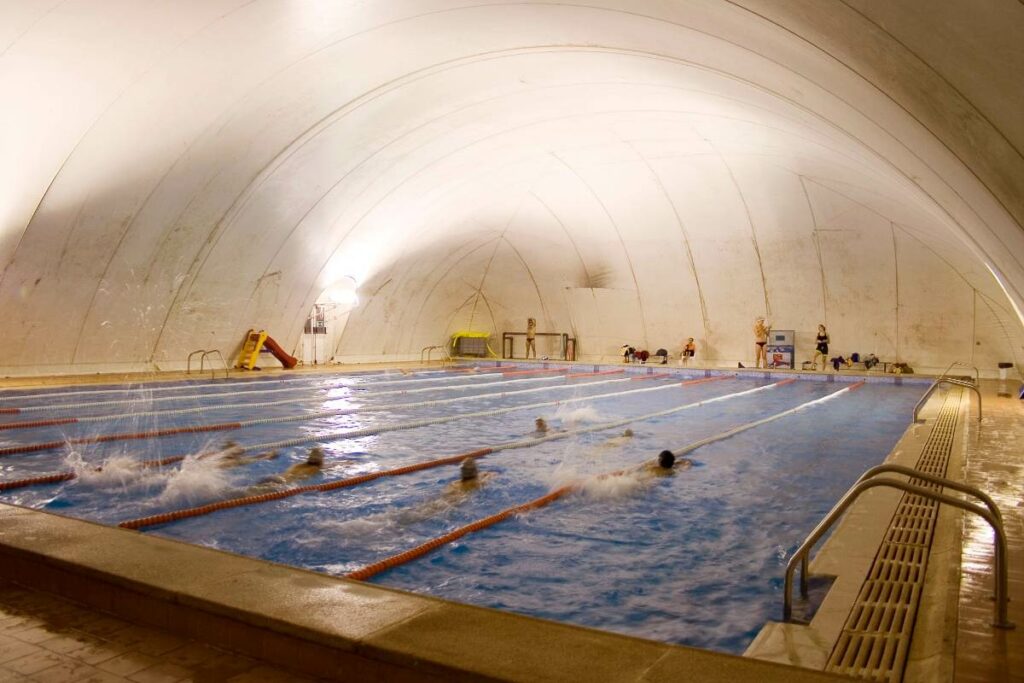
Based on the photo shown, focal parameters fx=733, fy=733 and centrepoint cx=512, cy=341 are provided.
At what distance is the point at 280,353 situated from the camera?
1856 centimetres

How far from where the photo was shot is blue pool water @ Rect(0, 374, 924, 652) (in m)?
3.99

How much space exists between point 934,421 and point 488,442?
616cm

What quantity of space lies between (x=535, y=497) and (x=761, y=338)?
17.2m

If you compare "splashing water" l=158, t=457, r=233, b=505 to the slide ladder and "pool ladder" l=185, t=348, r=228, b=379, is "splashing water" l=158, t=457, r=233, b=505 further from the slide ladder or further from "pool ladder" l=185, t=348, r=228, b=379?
the slide ladder

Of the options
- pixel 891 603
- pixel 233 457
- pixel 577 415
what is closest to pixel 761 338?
pixel 577 415

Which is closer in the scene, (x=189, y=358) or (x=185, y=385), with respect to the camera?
(x=185, y=385)

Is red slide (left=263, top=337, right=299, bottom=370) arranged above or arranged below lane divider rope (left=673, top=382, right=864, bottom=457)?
above

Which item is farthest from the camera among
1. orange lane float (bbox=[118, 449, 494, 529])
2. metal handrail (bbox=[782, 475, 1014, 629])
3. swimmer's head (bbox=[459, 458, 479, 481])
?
swimmer's head (bbox=[459, 458, 479, 481])

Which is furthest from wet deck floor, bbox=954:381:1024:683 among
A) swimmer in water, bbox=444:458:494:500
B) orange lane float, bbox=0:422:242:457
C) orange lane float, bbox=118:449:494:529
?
orange lane float, bbox=0:422:242:457

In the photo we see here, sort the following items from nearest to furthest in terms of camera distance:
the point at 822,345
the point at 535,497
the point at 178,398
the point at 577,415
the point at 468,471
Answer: the point at 535,497
the point at 468,471
the point at 577,415
the point at 178,398
the point at 822,345

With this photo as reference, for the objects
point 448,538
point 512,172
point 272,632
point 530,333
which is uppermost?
point 512,172

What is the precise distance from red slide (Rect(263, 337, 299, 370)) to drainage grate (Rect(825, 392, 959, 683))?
1562 centimetres

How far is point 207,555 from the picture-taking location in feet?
10.9

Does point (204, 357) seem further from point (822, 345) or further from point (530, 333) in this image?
point (822, 345)
